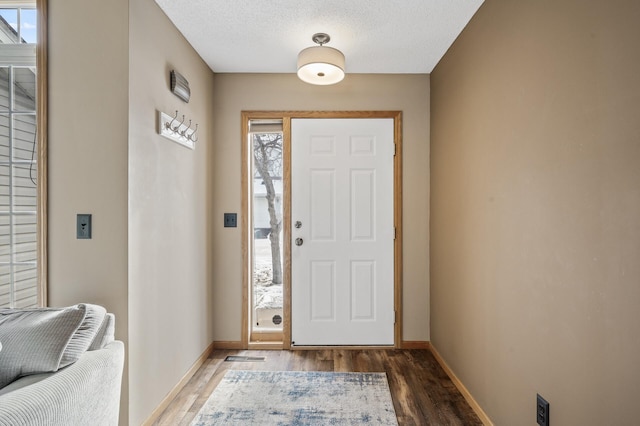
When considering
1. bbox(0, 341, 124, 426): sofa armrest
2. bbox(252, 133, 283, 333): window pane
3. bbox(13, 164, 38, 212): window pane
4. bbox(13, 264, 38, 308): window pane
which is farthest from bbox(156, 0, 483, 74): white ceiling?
bbox(0, 341, 124, 426): sofa armrest

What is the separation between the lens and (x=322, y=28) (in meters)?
2.38

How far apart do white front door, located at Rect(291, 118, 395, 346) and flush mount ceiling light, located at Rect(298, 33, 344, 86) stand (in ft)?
1.96

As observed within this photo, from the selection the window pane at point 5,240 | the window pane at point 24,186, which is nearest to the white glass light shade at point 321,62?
the window pane at point 24,186

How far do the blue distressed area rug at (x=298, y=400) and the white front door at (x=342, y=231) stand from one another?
55 centimetres

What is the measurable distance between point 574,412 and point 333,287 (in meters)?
2.02

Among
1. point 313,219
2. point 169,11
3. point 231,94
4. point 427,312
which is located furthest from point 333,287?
point 169,11

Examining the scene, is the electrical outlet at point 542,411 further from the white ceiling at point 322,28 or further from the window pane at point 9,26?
the window pane at point 9,26

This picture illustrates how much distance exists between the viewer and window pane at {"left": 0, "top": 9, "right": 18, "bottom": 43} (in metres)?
1.90

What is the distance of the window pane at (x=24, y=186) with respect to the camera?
6.17 feet

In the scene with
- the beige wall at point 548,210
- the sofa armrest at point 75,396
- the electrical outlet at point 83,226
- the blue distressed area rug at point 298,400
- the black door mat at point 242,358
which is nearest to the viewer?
the sofa armrest at point 75,396

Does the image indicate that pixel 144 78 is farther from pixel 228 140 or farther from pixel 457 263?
pixel 457 263

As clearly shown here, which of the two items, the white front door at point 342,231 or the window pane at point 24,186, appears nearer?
the window pane at point 24,186

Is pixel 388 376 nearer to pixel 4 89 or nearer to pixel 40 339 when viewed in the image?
pixel 40 339

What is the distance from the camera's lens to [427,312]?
10.5 feet
